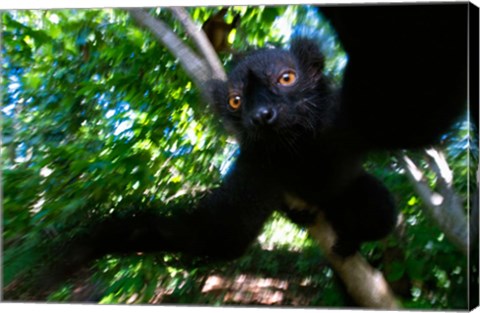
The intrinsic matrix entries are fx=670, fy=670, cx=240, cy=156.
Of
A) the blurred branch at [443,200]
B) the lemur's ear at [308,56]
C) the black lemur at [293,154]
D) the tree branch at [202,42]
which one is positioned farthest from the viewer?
the tree branch at [202,42]

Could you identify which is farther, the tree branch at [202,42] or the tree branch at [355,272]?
the tree branch at [202,42]

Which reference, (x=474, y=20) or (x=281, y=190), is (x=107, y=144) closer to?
(x=281, y=190)

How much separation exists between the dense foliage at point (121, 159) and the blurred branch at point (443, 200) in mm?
74

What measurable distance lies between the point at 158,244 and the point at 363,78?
130 cm

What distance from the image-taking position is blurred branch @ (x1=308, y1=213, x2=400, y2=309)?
2.58 m

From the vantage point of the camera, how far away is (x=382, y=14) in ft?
5.77

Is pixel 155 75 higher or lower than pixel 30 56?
lower

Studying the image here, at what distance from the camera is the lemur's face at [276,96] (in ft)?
8.45

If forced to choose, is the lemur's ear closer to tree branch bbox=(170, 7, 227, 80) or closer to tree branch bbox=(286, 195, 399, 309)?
tree branch bbox=(170, 7, 227, 80)

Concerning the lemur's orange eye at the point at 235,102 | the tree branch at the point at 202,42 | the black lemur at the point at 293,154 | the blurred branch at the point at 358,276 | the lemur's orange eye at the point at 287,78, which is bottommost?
the blurred branch at the point at 358,276

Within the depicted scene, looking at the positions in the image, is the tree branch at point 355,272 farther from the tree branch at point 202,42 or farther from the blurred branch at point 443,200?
the tree branch at point 202,42

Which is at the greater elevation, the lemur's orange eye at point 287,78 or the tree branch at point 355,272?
the lemur's orange eye at point 287,78

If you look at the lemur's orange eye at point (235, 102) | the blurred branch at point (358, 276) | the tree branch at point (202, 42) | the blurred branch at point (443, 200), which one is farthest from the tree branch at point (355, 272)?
the tree branch at point (202, 42)

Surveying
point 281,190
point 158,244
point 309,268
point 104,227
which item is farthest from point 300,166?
point 104,227
